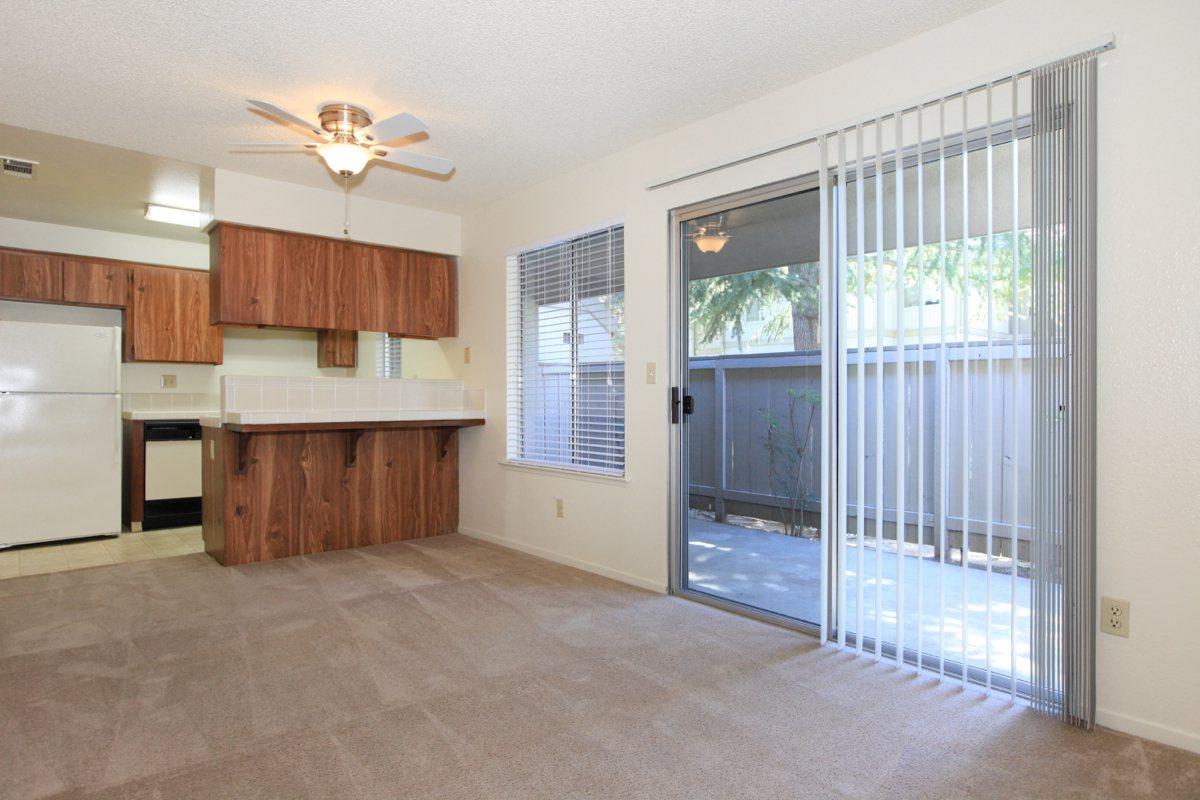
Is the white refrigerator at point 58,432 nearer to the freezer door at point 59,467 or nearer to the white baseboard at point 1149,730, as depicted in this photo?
the freezer door at point 59,467

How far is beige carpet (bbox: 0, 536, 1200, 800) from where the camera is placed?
1.74 metres

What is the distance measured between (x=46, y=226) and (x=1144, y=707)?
699 cm

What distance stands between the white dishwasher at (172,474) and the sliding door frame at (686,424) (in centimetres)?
409

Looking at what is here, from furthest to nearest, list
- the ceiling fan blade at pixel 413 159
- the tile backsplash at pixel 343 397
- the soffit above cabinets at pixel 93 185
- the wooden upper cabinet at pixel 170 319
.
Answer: the wooden upper cabinet at pixel 170 319
the tile backsplash at pixel 343 397
the soffit above cabinets at pixel 93 185
the ceiling fan blade at pixel 413 159

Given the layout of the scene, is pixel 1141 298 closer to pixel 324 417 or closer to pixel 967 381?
pixel 967 381

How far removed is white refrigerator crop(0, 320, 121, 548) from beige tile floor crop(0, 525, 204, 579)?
10 centimetres

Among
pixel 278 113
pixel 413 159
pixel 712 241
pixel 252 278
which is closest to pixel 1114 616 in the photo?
pixel 712 241

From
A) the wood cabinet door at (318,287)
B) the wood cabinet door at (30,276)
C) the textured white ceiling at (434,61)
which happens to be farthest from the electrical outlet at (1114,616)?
the wood cabinet door at (30,276)

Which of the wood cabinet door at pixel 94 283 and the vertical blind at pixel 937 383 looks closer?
the vertical blind at pixel 937 383

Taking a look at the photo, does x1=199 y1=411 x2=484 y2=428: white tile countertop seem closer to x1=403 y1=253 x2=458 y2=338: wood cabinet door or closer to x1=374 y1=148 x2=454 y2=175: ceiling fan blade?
x1=403 y1=253 x2=458 y2=338: wood cabinet door

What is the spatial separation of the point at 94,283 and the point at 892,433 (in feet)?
18.9

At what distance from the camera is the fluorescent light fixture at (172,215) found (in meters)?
4.67

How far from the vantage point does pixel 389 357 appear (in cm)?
577

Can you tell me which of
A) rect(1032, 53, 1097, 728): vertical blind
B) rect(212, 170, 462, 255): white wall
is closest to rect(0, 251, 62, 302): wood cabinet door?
rect(212, 170, 462, 255): white wall
